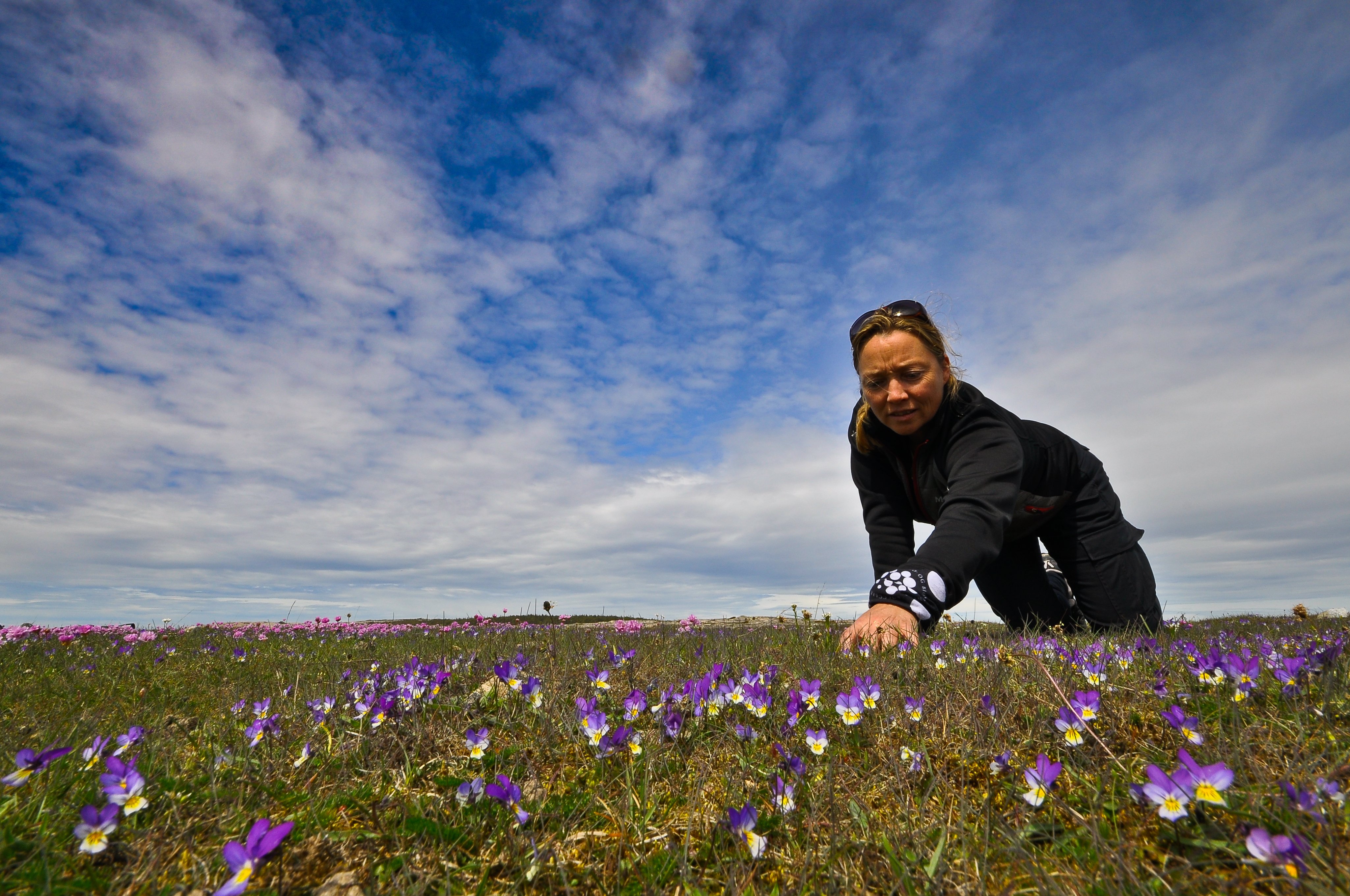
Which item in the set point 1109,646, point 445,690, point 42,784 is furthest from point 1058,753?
point 42,784

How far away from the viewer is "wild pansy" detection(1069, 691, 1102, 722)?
107 inches

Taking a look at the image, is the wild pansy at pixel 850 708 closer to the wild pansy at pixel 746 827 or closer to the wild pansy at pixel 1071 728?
the wild pansy at pixel 1071 728

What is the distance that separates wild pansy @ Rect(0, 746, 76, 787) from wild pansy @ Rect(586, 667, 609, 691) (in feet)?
7.00

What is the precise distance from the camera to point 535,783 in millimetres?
2564

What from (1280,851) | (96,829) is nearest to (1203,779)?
(1280,851)

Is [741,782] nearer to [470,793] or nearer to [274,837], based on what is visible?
[470,793]

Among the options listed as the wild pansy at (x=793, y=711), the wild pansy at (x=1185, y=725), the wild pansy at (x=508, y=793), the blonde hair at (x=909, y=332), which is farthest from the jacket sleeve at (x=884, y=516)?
the wild pansy at (x=508, y=793)

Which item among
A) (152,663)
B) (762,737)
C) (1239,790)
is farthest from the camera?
(152,663)

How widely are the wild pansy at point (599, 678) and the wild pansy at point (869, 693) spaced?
1309 mm

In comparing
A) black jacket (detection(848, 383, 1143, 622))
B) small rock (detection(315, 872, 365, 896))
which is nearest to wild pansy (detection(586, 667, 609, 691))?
small rock (detection(315, 872, 365, 896))

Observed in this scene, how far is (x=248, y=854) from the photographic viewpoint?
175cm

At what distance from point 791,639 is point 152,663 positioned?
7.01 meters

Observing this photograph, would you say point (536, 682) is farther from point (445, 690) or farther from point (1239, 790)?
point (1239, 790)

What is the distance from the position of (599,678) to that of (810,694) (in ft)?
3.70
